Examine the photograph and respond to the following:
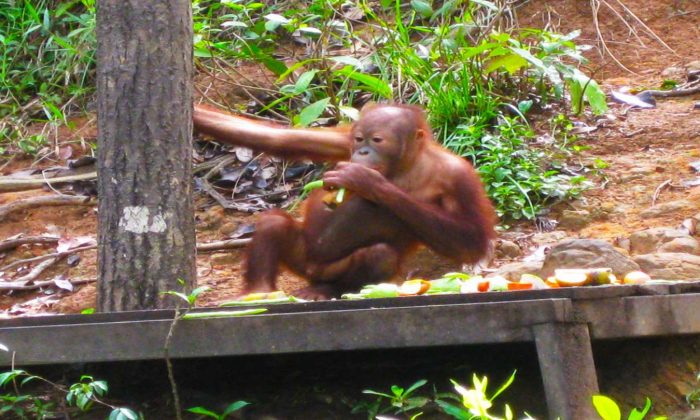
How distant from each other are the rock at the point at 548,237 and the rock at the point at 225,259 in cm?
151

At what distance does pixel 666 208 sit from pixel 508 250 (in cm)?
78

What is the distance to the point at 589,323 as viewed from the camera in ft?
8.95

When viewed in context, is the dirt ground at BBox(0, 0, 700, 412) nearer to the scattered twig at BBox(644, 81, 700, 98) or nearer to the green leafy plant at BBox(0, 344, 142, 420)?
the scattered twig at BBox(644, 81, 700, 98)

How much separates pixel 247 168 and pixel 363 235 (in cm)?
180

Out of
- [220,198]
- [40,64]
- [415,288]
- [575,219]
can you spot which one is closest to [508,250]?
[575,219]

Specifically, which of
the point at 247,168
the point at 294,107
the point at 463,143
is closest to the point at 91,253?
the point at 247,168

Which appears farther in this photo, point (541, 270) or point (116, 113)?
point (541, 270)

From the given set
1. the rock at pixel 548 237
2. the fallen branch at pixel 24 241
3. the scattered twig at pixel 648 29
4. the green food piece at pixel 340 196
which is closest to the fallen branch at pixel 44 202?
the fallen branch at pixel 24 241

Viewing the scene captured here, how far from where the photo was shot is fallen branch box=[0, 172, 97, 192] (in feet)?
21.3

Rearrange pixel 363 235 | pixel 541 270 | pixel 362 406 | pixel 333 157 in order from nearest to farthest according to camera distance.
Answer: pixel 362 406 < pixel 541 270 < pixel 363 235 < pixel 333 157

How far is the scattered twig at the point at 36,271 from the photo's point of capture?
563cm

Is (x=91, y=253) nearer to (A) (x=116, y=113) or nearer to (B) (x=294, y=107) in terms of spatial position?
(B) (x=294, y=107)

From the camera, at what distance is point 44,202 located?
20.7ft

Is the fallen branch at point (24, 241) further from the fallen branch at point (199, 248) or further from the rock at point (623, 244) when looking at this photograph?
the rock at point (623, 244)
